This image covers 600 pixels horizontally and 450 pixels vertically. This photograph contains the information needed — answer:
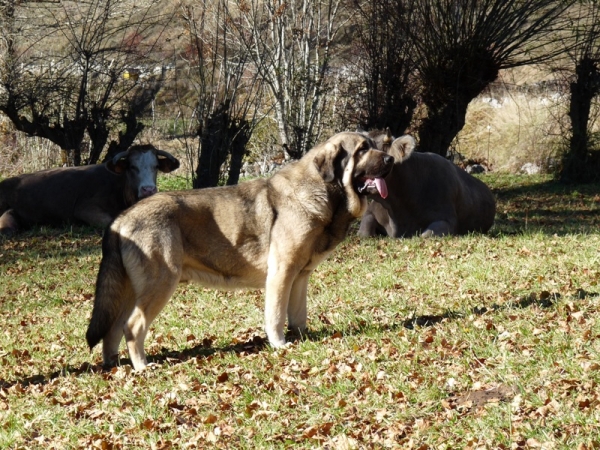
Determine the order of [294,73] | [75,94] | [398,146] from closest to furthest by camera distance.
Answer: [398,146] < [294,73] < [75,94]

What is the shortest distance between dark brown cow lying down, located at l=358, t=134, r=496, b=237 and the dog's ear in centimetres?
641

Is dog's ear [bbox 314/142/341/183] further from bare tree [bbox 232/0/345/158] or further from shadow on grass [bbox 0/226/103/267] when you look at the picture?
bare tree [bbox 232/0/345/158]

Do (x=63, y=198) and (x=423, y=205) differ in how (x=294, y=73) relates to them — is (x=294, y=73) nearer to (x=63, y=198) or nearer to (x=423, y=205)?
(x=63, y=198)

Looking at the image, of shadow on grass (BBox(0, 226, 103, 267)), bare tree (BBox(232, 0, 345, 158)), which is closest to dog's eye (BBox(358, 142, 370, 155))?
shadow on grass (BBox(0, 226, 103, 267))

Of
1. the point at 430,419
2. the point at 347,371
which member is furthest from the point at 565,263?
the point at 430,419

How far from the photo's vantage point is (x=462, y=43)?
20.1 m

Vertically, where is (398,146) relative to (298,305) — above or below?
above

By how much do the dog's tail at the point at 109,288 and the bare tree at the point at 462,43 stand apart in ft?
44.0

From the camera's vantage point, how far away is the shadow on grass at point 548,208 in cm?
A: 1468

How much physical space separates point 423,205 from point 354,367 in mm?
8460

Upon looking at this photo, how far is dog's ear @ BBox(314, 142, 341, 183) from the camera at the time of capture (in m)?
8.08

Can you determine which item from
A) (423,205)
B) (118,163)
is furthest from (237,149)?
(423,205)

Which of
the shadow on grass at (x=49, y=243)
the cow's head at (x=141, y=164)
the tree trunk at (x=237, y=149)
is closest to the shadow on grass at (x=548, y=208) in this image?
the tree trunk at (x=237, y=149)

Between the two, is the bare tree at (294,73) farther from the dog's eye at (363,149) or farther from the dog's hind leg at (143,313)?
the dog's hind leg at (143,313)
